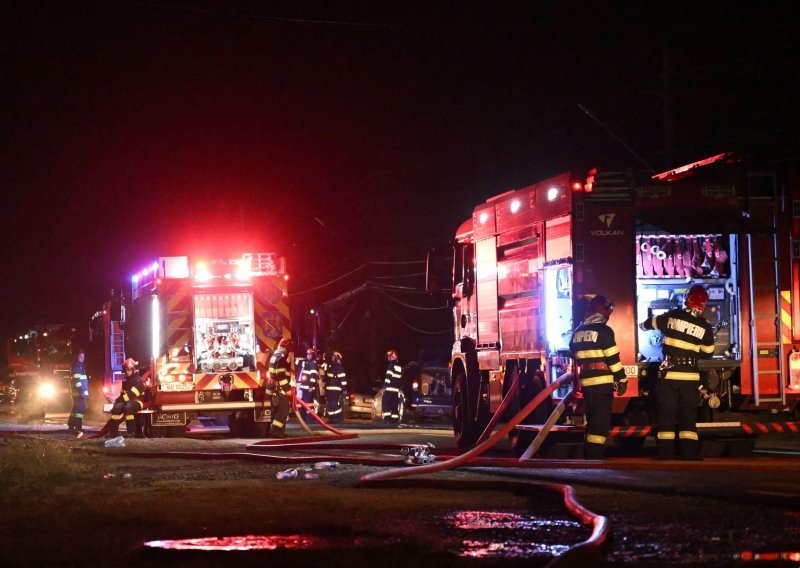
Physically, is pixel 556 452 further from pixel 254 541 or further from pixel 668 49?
pixel 668 49

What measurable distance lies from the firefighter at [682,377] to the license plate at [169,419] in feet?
29.7

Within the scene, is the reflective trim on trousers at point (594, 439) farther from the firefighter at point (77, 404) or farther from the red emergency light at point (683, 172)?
the firefighter at point (77, 404)

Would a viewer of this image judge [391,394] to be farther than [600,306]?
Yes

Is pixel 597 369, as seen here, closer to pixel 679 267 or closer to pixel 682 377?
pixel 682 377

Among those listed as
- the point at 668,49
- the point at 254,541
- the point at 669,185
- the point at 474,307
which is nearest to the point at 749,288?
the point at 669,185

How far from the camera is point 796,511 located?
772 cm

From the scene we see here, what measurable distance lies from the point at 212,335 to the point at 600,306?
897 centimetres

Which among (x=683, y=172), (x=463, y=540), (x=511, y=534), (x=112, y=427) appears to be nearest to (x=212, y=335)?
(x=112, y=427)

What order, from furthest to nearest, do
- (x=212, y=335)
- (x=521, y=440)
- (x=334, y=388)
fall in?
(x=334, y=388), (x=212, y=335), (x=521, y=440)

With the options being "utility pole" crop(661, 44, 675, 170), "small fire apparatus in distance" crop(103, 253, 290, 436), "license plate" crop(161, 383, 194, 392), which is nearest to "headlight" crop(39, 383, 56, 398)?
"small fire apparatus in distance" crop(103, 253, 290, 436)

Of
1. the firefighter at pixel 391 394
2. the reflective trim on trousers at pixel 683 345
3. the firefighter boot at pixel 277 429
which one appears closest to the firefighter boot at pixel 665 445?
the reflective trim on trousers at pixel 683 345

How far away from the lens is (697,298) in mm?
11359

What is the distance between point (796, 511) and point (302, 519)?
10.9 feet

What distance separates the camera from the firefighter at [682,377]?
11242 millimetres
